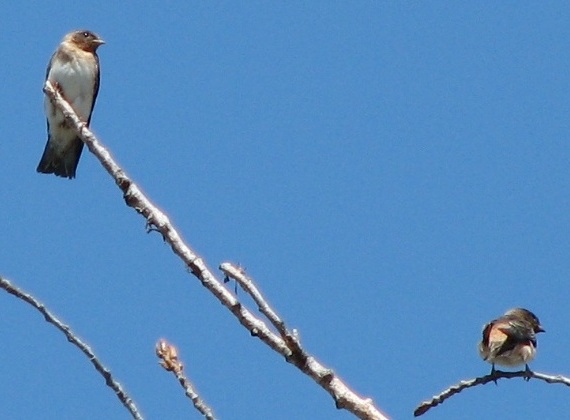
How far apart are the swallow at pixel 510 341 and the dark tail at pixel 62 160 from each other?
22.7 feet

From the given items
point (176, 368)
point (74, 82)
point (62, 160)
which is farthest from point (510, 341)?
point (74, 82)

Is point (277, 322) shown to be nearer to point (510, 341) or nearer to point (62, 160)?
point (510, 341)

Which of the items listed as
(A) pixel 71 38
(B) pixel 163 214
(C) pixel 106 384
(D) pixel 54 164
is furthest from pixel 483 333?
(A) pixel 71 38

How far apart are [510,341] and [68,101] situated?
733cm

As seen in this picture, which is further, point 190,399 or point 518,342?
point 518,342

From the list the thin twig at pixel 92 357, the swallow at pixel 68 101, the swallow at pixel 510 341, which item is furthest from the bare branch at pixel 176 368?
the swallow at pixel 68 101

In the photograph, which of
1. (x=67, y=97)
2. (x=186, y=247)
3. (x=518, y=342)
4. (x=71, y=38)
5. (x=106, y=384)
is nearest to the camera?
(x=106, y=384)

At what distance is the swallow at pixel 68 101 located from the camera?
1338cm

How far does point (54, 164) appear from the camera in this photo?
13.4 metres

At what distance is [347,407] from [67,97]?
10.7 m

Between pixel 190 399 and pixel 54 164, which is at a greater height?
pixel 54 164

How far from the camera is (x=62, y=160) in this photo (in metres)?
13.4

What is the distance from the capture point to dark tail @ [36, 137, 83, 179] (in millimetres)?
13359

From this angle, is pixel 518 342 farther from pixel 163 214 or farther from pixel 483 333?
pixel 163 214
